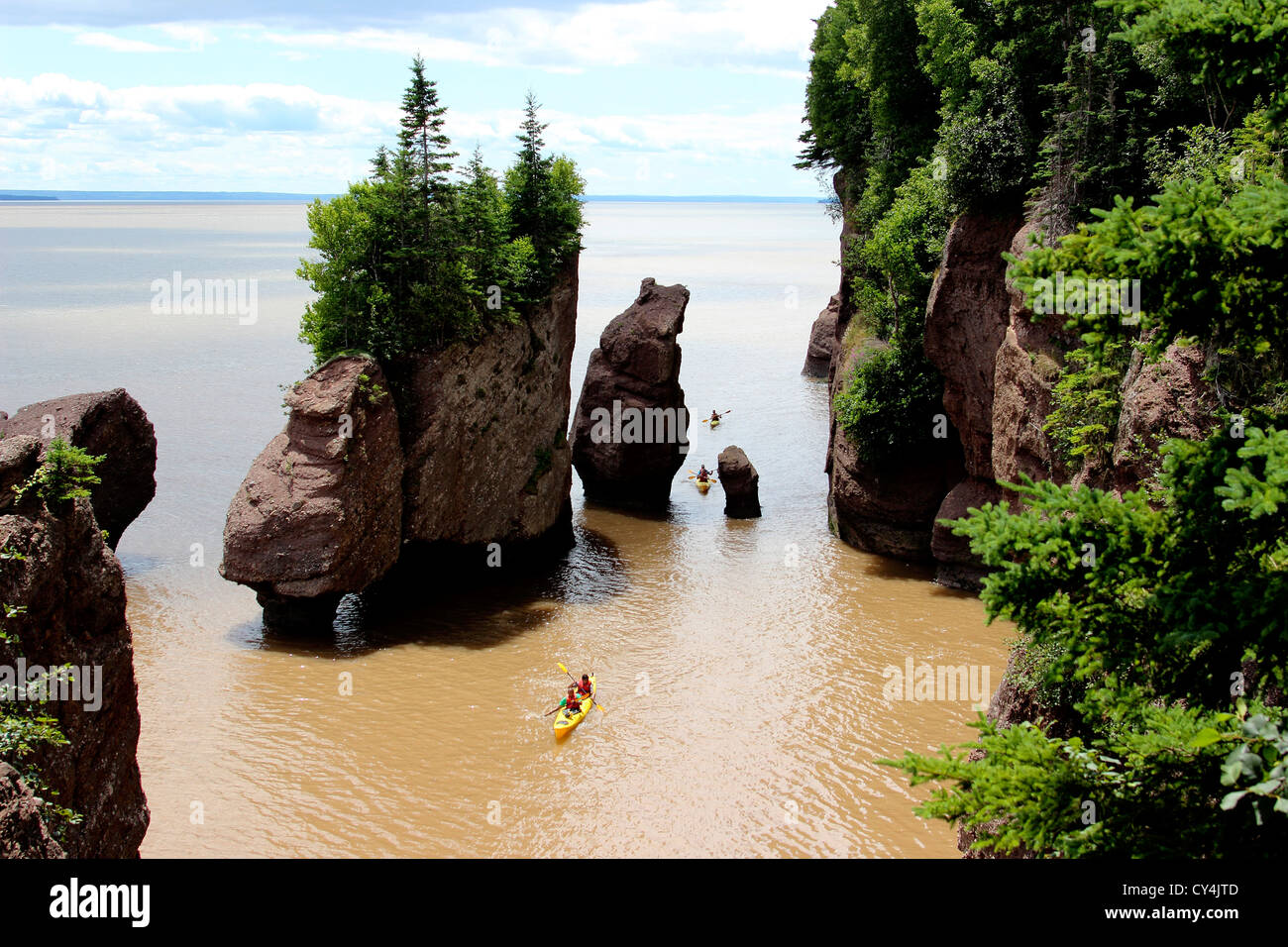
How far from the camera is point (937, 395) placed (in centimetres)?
3145

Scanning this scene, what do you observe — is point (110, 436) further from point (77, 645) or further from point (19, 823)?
point (19, 823)

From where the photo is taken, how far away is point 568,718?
2169cm

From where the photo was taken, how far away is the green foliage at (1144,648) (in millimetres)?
8320

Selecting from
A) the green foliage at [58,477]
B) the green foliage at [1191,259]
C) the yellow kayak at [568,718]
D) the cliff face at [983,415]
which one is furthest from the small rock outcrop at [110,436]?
the green foliage at [1191,259]

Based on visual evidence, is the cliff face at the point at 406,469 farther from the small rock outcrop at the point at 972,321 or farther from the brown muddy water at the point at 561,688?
the small rock outcrop at the point at 972,321

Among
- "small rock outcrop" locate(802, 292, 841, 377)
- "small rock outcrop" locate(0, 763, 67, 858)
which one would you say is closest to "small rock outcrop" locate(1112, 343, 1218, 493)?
"small rock outcrop" locate(0, 763, 67, 858)

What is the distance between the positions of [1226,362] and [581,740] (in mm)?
13327

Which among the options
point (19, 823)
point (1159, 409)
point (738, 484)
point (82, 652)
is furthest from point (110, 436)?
point (1159, 409)

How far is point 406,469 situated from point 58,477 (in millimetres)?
16564

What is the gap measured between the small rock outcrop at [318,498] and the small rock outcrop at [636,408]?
1263 centimetres

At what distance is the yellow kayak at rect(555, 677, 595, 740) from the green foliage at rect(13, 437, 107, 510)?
451 inches

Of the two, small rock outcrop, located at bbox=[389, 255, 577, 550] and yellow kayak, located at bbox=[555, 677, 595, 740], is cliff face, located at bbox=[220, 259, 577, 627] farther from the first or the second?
yellow kayak, located at bbox=[555, 677, 595, 740]

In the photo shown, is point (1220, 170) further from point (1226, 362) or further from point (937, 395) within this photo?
point (937, 395)
